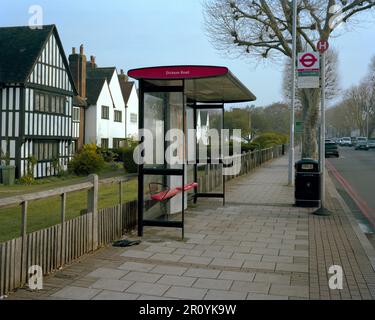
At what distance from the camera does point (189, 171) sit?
11297 mm

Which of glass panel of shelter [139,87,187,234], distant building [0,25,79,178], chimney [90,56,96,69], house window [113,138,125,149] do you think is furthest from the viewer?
chimney [90,56,96,69]

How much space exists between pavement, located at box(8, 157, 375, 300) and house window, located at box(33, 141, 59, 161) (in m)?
20.6

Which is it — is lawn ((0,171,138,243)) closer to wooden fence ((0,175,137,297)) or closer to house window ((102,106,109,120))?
wooden fence ((0,175,137,297))

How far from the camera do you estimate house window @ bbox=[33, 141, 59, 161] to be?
27.9 meters

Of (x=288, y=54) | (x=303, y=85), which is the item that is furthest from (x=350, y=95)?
(x=303, y=85)

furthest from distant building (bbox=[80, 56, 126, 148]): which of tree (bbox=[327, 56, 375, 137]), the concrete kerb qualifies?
tree (bbox=[327, 56, 375, 137])

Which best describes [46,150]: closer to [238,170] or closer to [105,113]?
[105,113]

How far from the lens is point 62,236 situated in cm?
570

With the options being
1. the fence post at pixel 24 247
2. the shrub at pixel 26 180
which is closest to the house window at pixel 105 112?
the shrub at pixel 26 180

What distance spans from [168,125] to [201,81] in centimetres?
106

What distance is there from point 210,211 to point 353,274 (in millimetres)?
5010

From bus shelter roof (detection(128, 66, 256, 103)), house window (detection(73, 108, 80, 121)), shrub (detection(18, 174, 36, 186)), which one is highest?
house window (detection(73, 108, 80, 121))

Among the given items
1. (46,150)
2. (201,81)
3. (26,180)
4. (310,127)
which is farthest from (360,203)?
(46,150)
